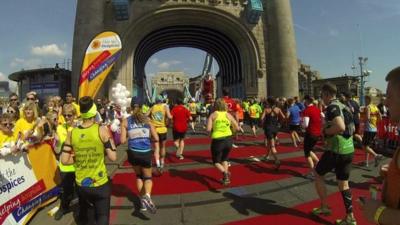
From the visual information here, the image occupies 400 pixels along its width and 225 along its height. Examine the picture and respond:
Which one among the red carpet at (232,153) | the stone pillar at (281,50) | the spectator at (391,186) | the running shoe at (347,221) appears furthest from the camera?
the stone pillar at (281,50)

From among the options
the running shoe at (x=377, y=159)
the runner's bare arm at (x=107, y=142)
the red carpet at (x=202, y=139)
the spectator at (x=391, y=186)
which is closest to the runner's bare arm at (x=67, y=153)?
the runner's bare arm at (x=107, y=142)

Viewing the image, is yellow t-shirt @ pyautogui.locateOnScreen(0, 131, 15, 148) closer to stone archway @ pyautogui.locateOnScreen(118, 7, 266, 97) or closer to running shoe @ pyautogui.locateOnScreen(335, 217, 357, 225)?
running shoe @ pyautogui.locateOnScreen(335, 217, 357, 225)

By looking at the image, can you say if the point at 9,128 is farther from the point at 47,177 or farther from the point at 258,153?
the point at 258,153

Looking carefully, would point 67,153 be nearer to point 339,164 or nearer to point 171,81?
point 339,164

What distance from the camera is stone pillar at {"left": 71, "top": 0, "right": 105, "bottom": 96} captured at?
77.5 ft

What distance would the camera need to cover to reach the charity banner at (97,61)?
30.5ft

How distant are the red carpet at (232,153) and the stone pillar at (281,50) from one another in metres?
14.0

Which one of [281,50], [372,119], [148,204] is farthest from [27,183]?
[281,50]

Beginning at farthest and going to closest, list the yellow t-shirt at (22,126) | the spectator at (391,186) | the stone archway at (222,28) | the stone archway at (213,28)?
1. the stone archway at (213,28)
2. the stone archway at (222,28)
3. the yellow t-shirt at (22,126)
4. the spectator at (391,186)

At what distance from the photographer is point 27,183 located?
17.8 ft

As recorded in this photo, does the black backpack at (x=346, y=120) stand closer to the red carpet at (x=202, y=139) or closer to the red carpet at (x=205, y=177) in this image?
the red carpet at (x=205, y=177)

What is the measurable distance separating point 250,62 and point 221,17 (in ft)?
13.1

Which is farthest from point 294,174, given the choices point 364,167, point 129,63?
point 129,63

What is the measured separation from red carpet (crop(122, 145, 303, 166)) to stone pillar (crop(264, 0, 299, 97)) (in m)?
14.0
